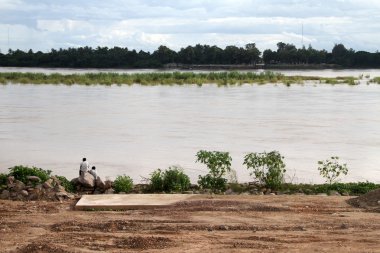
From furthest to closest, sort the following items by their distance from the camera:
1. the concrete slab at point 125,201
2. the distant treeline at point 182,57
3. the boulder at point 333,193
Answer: the distant treeline at point 182,57 < the boulder at point 333,193 < the concrete slab at point 125,201

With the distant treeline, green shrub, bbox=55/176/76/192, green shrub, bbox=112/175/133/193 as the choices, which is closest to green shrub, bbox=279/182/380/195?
green shrub, bbox=112/175/133/193

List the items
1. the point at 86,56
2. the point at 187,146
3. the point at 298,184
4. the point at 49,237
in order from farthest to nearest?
the point at 86,56, the point at 187,146, the point at 298,184, the point at 49,237

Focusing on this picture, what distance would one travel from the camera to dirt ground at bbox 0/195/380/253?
6.58m

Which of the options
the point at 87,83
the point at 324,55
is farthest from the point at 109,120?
the point at 324,55

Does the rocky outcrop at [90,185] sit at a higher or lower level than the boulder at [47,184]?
lower

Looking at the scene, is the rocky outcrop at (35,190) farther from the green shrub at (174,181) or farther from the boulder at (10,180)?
the green shrub at (174,181)

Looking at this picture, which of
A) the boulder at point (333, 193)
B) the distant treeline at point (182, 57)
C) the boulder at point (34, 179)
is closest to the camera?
the boulder at point (34, 179)

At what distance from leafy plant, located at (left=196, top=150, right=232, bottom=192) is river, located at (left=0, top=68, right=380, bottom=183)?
1.20 meters

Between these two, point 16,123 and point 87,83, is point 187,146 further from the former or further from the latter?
point 87,83

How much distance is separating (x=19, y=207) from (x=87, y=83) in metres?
40.7

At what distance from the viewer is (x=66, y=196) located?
30.4 feet

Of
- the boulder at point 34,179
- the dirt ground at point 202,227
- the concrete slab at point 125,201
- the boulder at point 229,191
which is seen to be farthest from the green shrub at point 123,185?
the boulder at point 229,191

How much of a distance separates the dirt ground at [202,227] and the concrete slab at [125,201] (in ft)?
0.50

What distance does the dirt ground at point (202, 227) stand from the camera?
6.58 m
